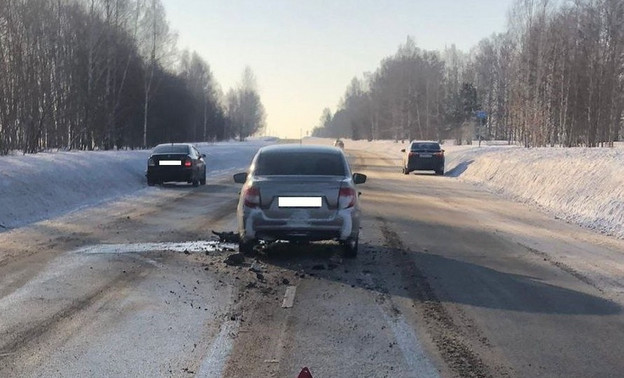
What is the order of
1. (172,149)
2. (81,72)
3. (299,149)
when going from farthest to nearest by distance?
(81,72) → (172,149) → (299,149)

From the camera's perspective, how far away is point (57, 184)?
17000 mm

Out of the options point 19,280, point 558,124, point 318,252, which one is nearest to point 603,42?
point 558,124

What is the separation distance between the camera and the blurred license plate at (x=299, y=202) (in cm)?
837

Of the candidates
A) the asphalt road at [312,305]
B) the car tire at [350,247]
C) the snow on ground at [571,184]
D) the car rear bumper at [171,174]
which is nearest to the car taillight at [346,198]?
the car tire at [350,247]

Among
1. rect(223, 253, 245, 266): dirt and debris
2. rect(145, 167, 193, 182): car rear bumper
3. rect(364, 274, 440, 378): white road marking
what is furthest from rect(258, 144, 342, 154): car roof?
rect(145, 167, 193, 182): car rear bumper

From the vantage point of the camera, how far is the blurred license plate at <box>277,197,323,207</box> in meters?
8.37

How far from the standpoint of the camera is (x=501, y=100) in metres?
90.4

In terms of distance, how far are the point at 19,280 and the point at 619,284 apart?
6.85 meters

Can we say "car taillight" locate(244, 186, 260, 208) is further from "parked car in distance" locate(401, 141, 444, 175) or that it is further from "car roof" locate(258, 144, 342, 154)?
"parked car in distance" locate(401, 141, 444, 175)

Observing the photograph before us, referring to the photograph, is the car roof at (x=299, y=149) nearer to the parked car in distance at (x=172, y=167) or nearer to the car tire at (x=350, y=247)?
the car tire at (x=350, y=247)

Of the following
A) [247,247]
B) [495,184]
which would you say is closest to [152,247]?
[247,247]

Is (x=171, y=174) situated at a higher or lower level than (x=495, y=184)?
higher

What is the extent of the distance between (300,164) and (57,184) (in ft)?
33.8

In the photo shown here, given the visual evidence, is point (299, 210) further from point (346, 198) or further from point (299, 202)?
point (346, 198)
